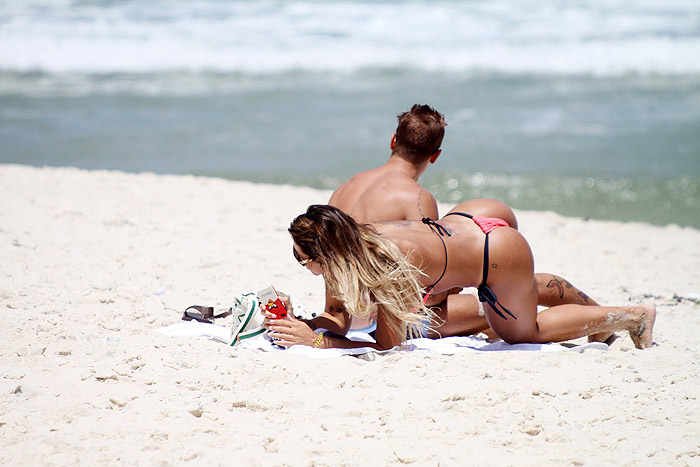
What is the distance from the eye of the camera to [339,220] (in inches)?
Result: 129

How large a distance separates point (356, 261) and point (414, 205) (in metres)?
0.92

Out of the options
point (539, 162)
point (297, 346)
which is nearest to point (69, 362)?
point (297, 346)

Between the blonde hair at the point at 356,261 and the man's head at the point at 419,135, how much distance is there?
1133mm

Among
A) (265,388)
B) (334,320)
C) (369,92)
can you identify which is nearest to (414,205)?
(334,320)

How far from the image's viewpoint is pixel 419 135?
170 inches

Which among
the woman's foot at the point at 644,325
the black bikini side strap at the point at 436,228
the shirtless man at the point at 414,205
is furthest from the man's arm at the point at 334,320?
the woman's foot at the point at 644,325

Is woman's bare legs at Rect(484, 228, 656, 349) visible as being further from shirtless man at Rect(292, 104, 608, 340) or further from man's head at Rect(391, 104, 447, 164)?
man's head at Rect(391, 104, 447, 164)

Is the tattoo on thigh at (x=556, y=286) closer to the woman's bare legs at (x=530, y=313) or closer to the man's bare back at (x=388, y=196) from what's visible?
the woman's bare legs at (x=530, y=313)

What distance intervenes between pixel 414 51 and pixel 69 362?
14996 mm

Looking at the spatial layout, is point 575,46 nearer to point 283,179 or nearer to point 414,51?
point 414,51

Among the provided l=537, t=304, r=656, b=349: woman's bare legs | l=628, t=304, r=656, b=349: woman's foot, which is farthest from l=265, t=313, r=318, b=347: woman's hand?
l=628, t=304, r=656, b=349: woman's foot

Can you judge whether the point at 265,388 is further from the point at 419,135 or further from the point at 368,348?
the point at 419,135

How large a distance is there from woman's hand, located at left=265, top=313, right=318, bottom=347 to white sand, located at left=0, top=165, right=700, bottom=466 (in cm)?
13

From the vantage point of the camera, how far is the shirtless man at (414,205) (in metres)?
3.99
